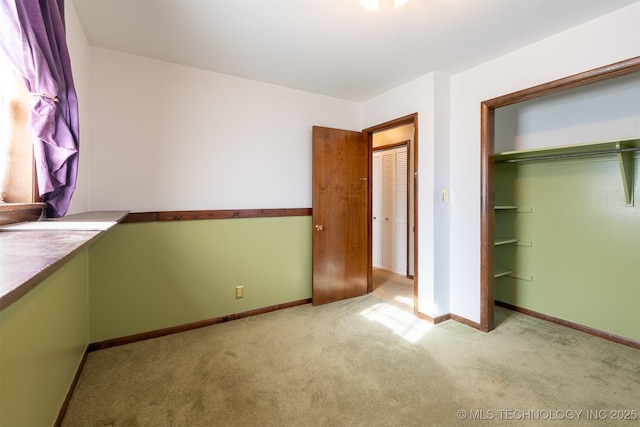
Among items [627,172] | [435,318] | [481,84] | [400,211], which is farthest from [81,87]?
[627,172]

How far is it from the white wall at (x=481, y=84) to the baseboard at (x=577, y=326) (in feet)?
2.50

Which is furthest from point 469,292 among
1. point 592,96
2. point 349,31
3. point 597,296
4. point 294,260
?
point 349,31

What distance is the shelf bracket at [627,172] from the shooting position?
2182 mm

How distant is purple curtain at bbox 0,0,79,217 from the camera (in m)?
1.12

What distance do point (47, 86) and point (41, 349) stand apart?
1.15 metres

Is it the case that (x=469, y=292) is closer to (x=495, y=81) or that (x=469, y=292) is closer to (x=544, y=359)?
(x=544, y=359)

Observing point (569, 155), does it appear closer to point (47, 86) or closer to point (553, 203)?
point (553, 203)

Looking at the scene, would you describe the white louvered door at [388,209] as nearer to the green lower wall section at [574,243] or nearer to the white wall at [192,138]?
the green lower wall section at [574,243]

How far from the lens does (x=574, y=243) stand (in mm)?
2600

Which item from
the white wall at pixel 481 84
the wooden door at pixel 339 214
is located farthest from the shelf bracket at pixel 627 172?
the wooden door at pixel 339 214

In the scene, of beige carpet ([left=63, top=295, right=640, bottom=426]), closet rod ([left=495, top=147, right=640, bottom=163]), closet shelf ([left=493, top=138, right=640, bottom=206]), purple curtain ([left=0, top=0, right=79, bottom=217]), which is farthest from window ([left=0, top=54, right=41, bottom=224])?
closet rod ([left=495, top=147, right=640, bottom=163])

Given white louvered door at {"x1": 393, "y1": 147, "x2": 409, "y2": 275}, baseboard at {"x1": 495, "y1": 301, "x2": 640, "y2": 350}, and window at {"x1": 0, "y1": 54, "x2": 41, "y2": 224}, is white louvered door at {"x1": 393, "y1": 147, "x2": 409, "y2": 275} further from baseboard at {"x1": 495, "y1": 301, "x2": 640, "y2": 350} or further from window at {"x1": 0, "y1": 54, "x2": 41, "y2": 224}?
window at {"x1": 0, "y1": 54, "x2": 41, "y2": 224}

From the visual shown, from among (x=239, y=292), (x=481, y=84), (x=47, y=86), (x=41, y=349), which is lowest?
(x=239, y=292)

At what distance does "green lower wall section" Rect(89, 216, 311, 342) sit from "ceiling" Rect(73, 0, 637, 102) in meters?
1.42
